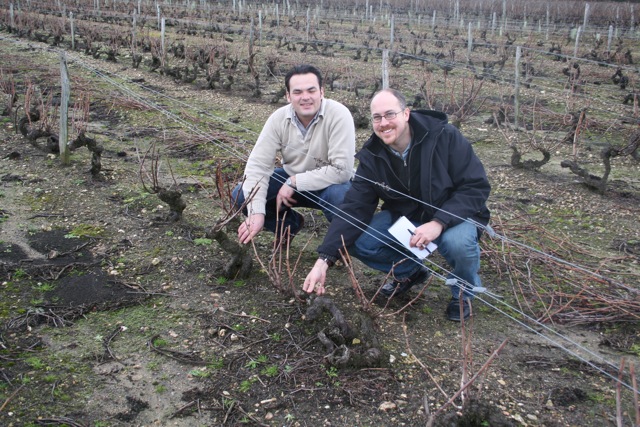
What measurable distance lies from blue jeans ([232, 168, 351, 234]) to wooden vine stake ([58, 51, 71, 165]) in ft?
7.33

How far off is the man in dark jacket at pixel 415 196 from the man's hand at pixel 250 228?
0.47 metres

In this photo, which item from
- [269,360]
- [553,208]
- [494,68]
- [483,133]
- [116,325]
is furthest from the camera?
[494,68]

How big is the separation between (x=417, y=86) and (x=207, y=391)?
9.36 m

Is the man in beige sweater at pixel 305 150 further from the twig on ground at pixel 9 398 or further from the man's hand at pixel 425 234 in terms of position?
the twig on ground at pixel 9 398

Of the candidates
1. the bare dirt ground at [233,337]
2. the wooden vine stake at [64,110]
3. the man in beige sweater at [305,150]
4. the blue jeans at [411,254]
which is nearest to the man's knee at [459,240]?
the blue jeans at [411,254]

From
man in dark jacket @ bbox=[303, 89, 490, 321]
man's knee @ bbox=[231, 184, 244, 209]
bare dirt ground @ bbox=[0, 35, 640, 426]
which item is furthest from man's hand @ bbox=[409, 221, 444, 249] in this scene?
man's knee @ bbox=[231, 184, 244, 209]

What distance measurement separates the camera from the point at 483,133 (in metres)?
7.54

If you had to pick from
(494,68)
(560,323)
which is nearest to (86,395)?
(560,323)

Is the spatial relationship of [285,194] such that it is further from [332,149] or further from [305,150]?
[332,149]

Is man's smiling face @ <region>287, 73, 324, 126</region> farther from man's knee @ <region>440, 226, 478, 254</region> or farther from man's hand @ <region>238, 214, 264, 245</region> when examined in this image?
man's knee @ <region>440, 226, 478, 254</region>

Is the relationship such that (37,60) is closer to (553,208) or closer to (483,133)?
(483,133)

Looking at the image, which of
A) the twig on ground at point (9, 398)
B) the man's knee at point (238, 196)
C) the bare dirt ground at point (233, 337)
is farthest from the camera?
the man's knee at point (238, 196)

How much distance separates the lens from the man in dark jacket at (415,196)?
111 inches

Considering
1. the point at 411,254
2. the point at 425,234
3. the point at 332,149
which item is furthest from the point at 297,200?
the point at 425,234
